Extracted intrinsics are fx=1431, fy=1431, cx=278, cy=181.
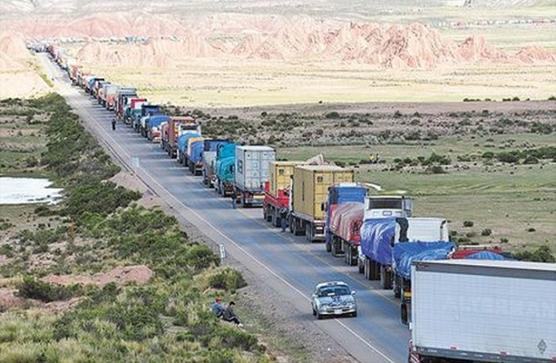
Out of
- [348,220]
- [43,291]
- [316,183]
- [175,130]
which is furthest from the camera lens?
[175,130]

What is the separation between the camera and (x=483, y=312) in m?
26.3

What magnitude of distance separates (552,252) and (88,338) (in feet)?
72.7

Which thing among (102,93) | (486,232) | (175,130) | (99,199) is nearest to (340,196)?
(486,232)

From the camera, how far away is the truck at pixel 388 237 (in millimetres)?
41125

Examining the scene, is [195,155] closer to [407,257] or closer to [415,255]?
[407,257]

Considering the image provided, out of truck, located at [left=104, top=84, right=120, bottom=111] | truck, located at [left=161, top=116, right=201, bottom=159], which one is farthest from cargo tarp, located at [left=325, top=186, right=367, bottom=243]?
truck, located at [left=104, top=84, right=120, bottom=111]

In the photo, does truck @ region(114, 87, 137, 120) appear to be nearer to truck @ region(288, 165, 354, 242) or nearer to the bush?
the bush

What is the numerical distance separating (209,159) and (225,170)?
19.1 feet

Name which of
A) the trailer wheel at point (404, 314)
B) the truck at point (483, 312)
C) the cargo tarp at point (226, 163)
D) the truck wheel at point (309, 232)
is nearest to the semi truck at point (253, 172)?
the cargo tarp at point (226, 163)

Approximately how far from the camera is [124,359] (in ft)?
95.8

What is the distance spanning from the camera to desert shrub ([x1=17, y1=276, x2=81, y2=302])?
43.4m

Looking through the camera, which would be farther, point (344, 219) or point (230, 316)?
point (344, 219)

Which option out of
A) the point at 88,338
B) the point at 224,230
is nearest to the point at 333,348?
the point at 88,338

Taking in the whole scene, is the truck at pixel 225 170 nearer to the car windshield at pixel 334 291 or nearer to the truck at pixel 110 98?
the car windshield at pixel 334 291
